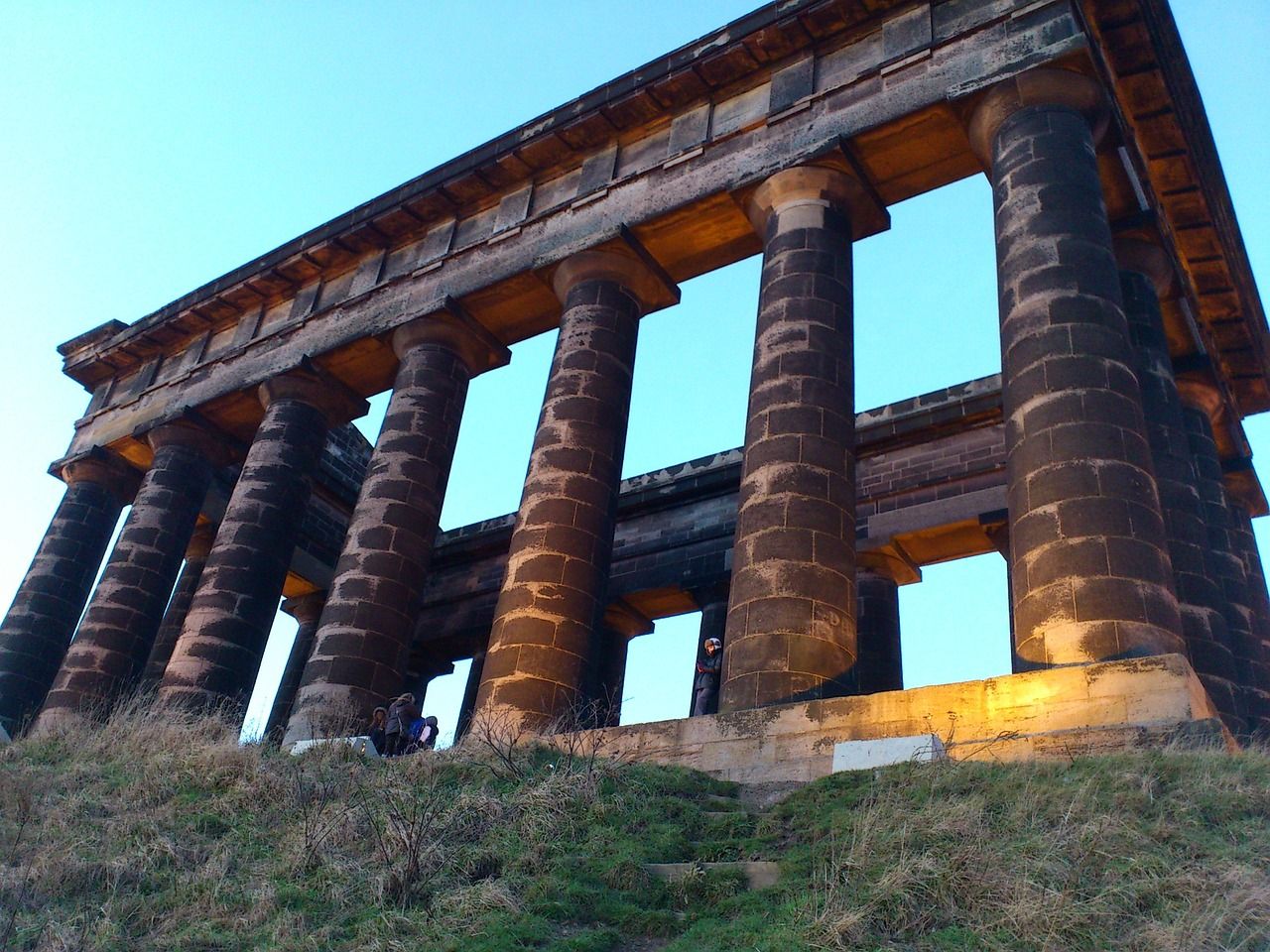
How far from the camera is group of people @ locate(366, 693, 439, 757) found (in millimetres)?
13695

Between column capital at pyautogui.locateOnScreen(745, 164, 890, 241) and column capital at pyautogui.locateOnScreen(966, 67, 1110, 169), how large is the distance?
197 cm

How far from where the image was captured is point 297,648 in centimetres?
2633

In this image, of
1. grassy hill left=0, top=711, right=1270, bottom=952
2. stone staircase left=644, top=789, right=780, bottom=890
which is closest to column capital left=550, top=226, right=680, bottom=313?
grassy hill left=0, top=711, right=1270, bottom=952

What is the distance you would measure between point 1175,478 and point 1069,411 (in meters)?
4.13

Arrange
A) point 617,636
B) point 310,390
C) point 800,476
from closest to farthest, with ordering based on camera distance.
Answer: point 800,476
point 310,390
point 617,636

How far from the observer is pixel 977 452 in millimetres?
20125

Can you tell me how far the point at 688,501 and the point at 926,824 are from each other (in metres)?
16.4

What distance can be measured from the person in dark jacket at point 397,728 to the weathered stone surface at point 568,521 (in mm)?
1012

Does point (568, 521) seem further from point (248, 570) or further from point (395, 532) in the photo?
point (248, 570)

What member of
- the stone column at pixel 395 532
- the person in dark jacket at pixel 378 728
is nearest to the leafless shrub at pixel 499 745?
the person in dark jacket at pixel 378 728

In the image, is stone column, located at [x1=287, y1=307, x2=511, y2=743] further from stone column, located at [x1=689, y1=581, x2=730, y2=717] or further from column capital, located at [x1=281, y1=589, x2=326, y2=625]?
column capital, located at [x1=281, y1=589, x2=326, y2=625]

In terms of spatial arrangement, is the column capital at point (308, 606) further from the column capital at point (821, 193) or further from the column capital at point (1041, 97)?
the column capital at point (1041, 97)

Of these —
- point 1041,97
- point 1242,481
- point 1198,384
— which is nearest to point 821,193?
point 1041,97

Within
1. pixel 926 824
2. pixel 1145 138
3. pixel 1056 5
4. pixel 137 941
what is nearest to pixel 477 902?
pixel 137 941
